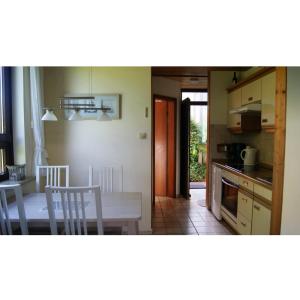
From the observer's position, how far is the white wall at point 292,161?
5.79 ft

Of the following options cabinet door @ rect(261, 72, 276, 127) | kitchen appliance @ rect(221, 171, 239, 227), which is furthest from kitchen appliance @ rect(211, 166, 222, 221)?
cabinet door @ rect(261, 72, 276, 127)

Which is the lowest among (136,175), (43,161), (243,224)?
(243,224)

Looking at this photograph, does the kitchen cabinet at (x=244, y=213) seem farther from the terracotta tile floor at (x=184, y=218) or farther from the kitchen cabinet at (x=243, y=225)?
the terracotta tile floor at (x=184, y=218)

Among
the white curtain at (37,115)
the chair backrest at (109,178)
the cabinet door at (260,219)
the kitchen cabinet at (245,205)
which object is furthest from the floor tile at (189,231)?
the white curtain at (37,115)

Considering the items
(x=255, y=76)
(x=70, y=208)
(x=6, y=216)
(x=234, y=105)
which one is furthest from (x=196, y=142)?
(x=6, y=216)

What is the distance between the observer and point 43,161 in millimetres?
2834

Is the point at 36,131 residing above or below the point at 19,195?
above

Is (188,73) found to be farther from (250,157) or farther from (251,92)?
(250,157)

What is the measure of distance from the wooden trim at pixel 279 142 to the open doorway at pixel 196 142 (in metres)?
2.89

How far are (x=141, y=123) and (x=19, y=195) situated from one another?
1.80 m

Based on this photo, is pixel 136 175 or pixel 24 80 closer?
pixel 24 80
